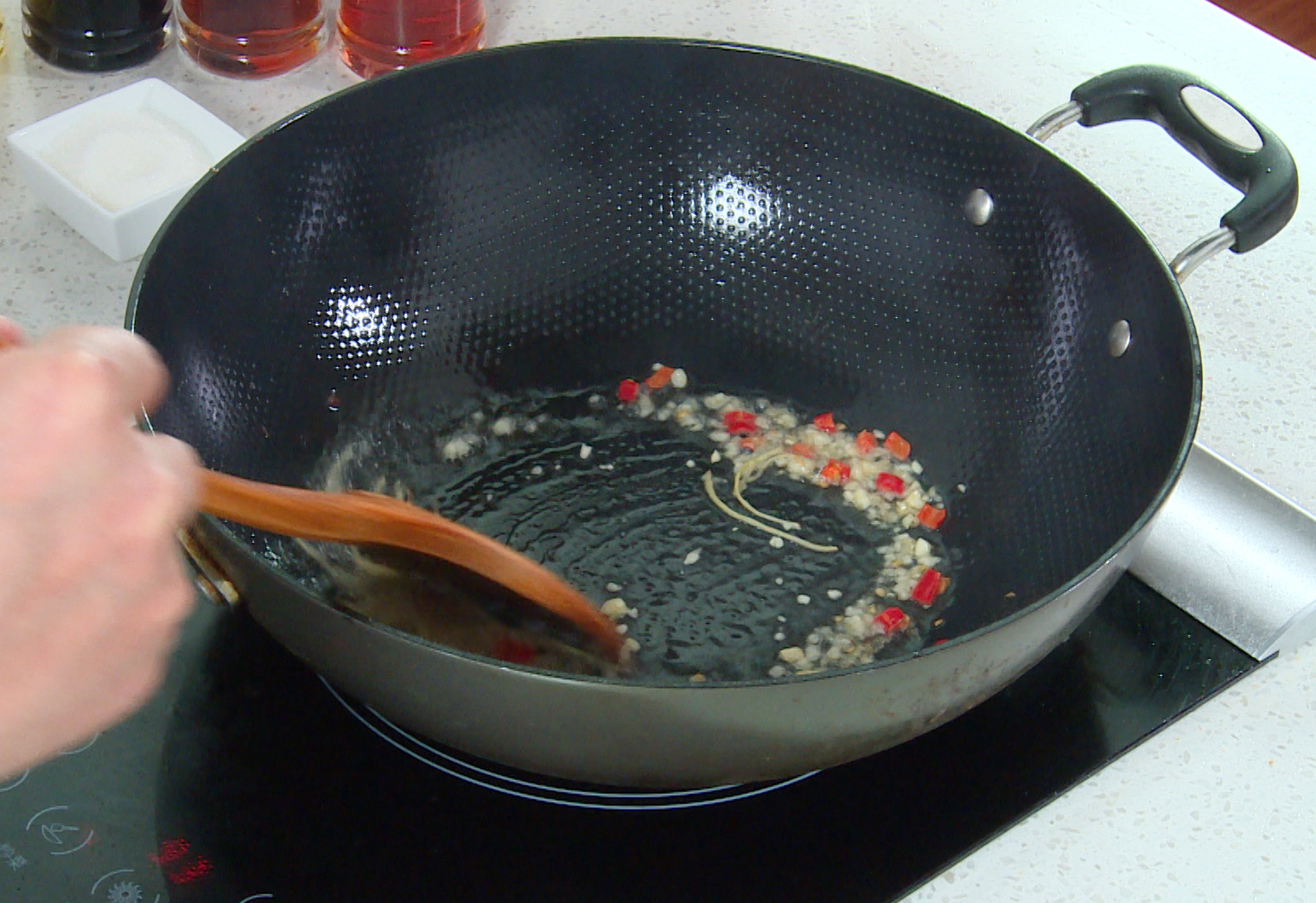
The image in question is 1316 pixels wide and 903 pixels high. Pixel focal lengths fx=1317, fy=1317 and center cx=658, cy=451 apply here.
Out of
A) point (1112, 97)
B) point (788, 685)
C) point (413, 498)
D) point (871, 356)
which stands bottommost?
point (413, 498)

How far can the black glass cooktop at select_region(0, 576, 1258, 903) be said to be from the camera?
2.05 feet

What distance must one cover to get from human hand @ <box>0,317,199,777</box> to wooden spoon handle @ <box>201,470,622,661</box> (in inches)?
5.0

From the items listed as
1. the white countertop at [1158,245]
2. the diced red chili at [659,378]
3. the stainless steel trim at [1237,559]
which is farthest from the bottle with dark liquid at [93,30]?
the stainless steel trim at [1237,559]

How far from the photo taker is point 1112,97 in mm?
876

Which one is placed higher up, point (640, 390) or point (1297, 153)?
point (1297, 153)

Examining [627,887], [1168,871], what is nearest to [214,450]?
[627,887]

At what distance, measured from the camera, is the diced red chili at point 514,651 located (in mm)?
776

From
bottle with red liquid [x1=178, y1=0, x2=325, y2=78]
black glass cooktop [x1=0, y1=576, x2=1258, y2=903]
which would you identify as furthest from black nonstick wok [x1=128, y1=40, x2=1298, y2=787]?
bottle with red liquid [x1=178, y1=0, x2=325, y2=78]

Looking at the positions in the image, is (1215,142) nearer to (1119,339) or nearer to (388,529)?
(1119,339)

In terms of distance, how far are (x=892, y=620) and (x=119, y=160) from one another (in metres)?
0.65

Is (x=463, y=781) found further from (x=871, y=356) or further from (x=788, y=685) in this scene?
(x=871, y=356)

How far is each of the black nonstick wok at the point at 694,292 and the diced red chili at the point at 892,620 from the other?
0.7 inches

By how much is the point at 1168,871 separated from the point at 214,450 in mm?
592

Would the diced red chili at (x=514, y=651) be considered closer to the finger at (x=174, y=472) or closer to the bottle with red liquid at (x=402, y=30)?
the finger at (x=174, y=472)
